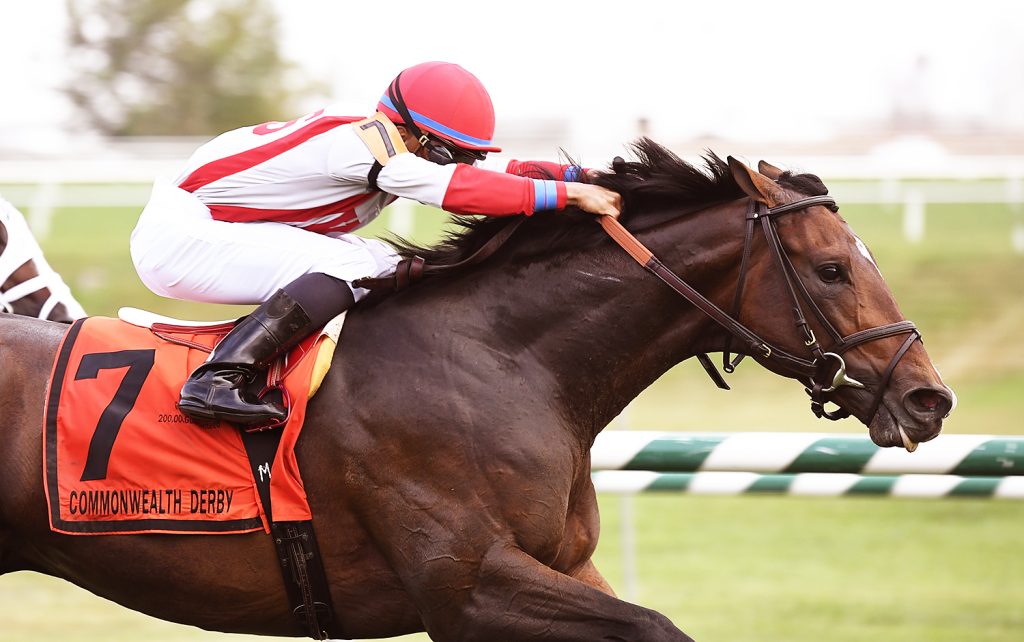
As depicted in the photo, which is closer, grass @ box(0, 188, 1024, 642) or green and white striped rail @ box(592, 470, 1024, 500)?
green and white striped rail @ box(592, 470, 1024, 500)

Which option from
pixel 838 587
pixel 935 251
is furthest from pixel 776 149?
pixel 838 587

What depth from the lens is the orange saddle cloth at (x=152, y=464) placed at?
11.0 feet

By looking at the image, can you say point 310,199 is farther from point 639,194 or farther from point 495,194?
point 639,194

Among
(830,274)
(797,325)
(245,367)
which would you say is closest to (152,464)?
(245,367)

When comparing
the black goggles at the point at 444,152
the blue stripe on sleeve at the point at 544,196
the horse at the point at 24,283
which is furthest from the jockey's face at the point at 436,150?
the horse at the point at 24,283

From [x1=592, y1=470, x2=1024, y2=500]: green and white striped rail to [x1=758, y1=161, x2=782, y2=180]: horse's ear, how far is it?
1.75 meters

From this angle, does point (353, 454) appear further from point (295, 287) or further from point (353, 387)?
point (295, 287)

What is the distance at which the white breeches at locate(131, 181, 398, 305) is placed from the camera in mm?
3539

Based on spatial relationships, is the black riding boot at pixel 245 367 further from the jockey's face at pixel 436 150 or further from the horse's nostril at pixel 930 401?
the horse's nostril at pixel 930 401

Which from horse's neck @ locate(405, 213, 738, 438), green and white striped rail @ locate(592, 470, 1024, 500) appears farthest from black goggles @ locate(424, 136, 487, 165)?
green and white striped rail @ locate(592, 470, 1024, 500)

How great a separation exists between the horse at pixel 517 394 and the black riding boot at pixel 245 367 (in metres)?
0.16

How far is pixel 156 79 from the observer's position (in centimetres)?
2939

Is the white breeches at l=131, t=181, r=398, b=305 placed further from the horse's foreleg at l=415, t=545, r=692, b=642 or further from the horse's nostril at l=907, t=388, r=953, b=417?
the horse's nostril at l=907, t=388, r=953, b=417

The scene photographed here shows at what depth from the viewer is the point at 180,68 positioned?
96.3ft
